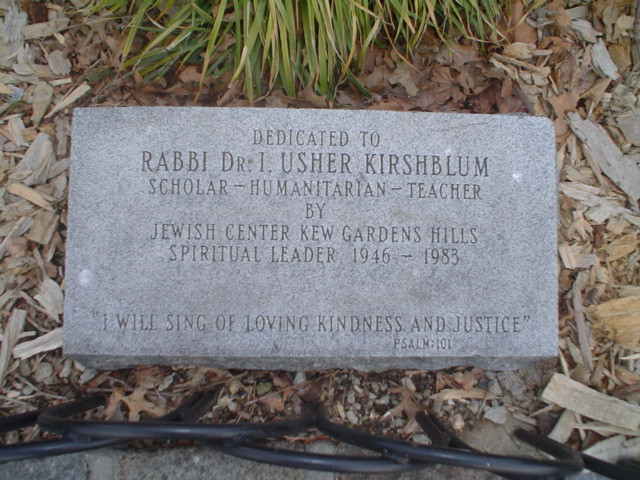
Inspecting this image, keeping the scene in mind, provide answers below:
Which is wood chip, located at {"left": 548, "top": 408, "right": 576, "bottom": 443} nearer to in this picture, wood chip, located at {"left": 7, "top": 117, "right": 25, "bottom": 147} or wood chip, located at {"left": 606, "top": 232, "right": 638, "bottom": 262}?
wood chip, located at {"left": 606, "top": 232, "right": 638, "bottom": 262}

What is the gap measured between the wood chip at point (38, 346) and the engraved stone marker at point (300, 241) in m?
0.33

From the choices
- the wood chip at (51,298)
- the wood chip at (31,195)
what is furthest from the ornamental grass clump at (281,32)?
the wood chip at (51,298)

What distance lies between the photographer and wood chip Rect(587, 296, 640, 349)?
220 cm

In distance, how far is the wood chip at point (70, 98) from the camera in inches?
91.6

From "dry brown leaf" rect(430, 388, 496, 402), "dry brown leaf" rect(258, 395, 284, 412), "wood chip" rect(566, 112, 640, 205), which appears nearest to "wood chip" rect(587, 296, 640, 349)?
"wood chip" rect(566, 112, 640, 205)

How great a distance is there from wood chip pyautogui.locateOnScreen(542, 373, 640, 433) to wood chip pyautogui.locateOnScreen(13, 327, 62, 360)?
257cm

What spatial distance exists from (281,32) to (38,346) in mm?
2074

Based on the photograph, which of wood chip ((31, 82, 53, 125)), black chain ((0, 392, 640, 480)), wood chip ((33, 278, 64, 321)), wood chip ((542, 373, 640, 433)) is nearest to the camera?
black chain ((0, 392, 640, 480))

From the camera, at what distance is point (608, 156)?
236 centimetres

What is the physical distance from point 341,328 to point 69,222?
1.39m

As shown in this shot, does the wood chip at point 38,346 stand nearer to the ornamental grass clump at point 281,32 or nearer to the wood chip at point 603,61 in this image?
the ornamental grass clump at point 281,32

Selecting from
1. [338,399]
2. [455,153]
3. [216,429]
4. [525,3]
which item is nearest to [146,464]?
[216,429]

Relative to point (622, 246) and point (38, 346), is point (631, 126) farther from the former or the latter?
point (38, 346)

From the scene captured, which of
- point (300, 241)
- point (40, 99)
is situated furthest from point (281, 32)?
point (40, 99)
